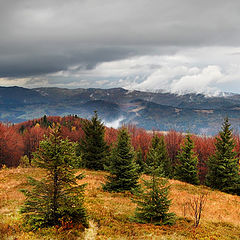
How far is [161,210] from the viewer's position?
36.1ft

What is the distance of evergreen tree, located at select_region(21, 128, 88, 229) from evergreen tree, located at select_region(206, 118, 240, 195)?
25334 mm

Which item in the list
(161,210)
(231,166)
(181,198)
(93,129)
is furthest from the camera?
(93,129)

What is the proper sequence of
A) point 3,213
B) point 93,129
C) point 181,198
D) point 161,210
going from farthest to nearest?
point 93,129 < point 181,198 < point 3,213 < point 161,210

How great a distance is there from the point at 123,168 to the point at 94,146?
13.0 m

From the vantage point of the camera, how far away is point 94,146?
31.7 m

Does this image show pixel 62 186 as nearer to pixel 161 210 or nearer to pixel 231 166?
pixel 161 210

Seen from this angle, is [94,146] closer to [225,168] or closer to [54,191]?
[225,168]

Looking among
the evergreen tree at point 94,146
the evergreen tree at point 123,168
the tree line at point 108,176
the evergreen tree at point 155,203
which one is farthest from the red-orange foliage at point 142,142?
the evergreen tree at point 155,203

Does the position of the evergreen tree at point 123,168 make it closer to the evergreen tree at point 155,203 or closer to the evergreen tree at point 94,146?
the evergreen tree at point 155,203

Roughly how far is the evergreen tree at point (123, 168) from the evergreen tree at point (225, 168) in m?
15.8

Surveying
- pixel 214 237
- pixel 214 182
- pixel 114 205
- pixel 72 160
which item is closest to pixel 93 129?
pixel 114 205

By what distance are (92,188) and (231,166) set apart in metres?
20.7

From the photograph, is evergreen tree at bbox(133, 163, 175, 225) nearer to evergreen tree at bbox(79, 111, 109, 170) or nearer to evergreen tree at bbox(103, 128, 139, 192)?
evergreen tree at bbox(103, 128, 139, 192)

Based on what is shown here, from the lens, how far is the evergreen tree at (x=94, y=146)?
31.7 metres
